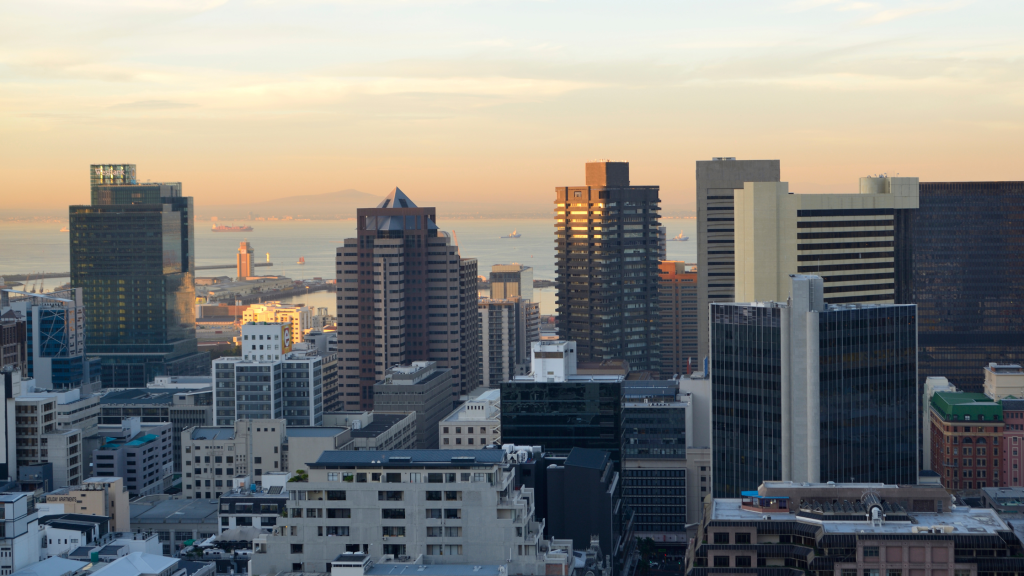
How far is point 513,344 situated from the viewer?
19800 centimetres

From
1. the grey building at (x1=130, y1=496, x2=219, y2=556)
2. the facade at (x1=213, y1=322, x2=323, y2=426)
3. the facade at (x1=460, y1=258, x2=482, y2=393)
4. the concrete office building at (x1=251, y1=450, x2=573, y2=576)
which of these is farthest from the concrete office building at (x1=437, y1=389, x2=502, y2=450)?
the concrete office building at (x1=251, y1=450, x2=573, y2=576)

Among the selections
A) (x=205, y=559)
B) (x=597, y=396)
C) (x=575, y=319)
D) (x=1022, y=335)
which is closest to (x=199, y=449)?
(x=205, y=559)

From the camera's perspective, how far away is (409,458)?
194ft

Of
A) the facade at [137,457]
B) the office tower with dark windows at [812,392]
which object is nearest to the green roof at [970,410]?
the office tower with dark windows at [812,392]

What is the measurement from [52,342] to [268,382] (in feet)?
178

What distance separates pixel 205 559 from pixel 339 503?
29.1m

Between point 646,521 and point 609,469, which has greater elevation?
point 609,469

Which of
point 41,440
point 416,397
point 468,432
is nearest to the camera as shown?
point 41,440

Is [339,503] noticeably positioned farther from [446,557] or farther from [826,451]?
[826,451]

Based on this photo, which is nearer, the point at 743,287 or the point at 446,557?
the point at 446,557

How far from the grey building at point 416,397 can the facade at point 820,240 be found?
5162 centimetres

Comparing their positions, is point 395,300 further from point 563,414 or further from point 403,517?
point 403,517

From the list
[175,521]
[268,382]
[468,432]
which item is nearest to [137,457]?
[268,382]

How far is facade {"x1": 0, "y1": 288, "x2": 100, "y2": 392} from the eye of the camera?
166125 millimetres
